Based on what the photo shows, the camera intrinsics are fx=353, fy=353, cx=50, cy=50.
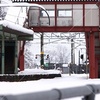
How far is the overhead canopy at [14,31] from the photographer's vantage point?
92.5ft

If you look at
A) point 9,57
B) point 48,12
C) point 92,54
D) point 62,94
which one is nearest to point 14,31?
point 9,57

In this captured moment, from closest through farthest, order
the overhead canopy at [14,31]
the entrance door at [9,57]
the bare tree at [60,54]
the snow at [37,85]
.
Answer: the snow at [37,85]
the overhead canopy at [14,31]
the entrance door at [9,57]
the bare tree at [60,54]

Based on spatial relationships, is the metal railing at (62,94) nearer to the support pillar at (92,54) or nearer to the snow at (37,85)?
the snow at (37,85)

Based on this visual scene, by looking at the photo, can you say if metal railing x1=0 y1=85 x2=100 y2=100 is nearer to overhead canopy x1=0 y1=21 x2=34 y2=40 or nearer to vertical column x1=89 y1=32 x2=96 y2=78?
overhead canopy x1=0 y1=21 x2=34 y2=40

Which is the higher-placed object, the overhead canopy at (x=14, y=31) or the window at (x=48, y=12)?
the window at (x=48, y=12)

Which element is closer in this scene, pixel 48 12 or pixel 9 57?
pixel 9 57

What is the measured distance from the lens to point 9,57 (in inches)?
1272

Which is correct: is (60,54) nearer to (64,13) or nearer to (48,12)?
(48,12)

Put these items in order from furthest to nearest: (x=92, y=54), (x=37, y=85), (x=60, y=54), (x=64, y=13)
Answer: (x=60, y=54) < (x=64, y=13) < (x=92, y=54) < (x=37, y=85)

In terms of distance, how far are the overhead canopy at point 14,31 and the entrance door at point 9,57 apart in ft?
2.69

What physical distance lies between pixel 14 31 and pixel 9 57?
124 inches

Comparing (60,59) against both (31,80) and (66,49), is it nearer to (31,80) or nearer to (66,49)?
(66,49)

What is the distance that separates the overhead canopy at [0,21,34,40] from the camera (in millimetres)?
28200

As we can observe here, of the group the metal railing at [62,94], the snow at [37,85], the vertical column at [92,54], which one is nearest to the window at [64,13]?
the vertical column at [92,54]
